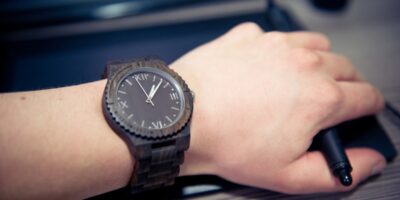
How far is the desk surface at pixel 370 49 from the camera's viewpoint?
2.44 ft

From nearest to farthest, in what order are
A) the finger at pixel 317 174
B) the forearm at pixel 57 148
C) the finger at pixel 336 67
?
the forearm at pixel 57 148, the finger at pixel 317 174, the finger at pixel 336 67

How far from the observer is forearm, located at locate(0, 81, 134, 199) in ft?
1.98

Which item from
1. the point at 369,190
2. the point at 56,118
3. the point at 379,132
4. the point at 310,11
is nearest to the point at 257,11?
the point at 310,11

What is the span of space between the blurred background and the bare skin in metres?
0.19

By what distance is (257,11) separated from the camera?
1133 mm

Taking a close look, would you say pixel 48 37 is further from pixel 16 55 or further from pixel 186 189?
pixel 186 189

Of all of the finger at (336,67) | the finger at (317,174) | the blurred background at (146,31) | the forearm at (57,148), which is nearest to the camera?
the forearm at (57,148)

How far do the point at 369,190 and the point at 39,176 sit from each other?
596 millimetres

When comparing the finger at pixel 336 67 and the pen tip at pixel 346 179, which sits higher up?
the finger at pixel 336 67

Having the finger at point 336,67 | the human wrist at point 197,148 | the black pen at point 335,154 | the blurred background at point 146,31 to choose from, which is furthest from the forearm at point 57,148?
the finger at point 336,67

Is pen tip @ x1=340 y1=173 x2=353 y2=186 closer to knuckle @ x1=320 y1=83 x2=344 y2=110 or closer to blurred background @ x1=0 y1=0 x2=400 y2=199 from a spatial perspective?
knuckle @ x1=320 y1=83 x2=344 y2=110

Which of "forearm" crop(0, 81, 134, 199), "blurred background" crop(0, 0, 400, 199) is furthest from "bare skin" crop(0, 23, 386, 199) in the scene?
"blurred background" crop(0, 0, 400, 199)

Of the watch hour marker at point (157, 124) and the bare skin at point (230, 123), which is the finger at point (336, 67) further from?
the watch hour marker at point (157, 124)

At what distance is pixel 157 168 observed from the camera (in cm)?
67
